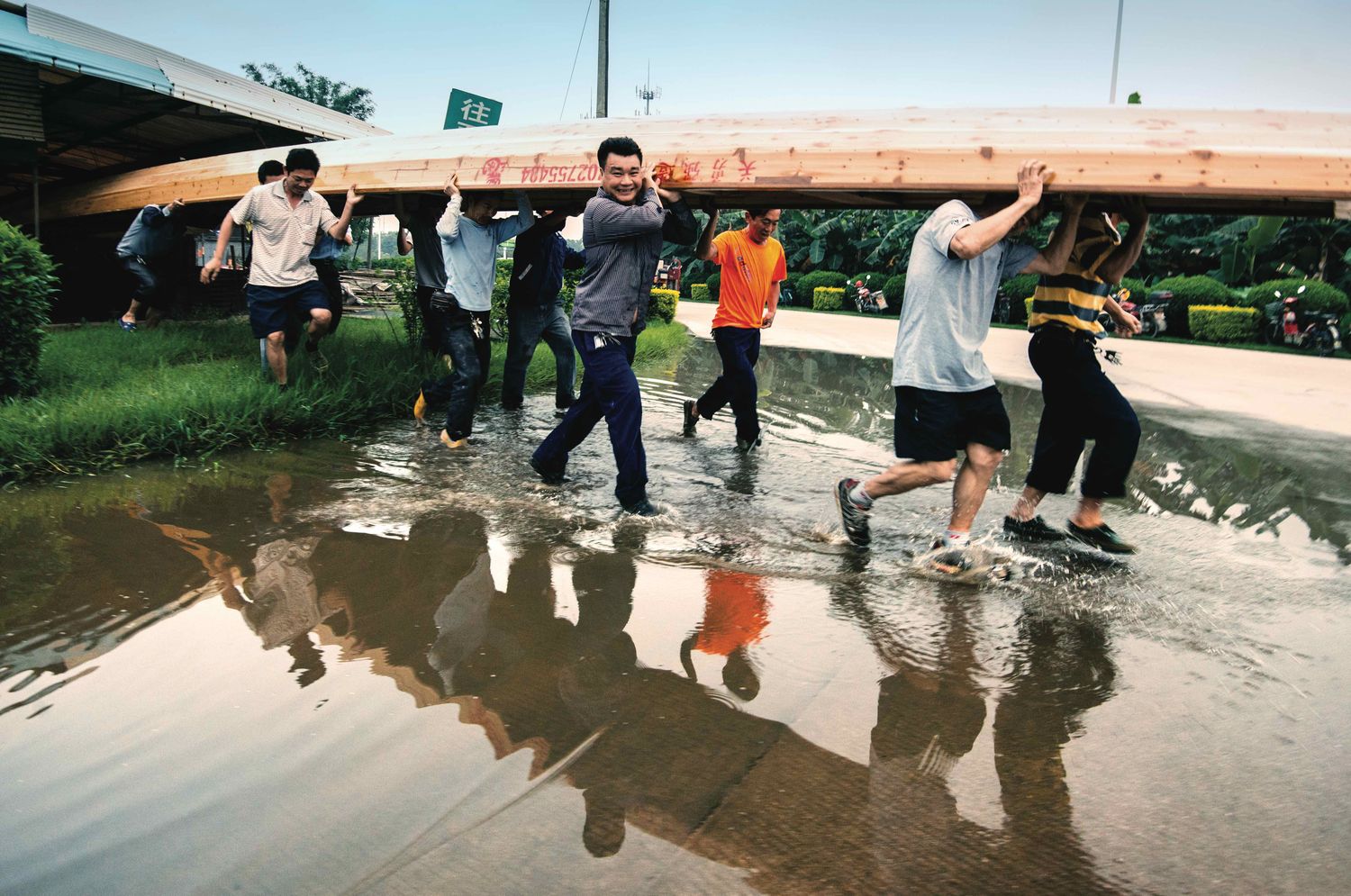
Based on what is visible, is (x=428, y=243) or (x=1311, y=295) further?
(x=1311, y=295)

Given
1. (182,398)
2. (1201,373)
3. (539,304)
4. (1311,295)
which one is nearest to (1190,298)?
(1311,295)

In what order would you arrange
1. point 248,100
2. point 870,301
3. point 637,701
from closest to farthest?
1. point 637,701
2. point 248,100
3. point 870,301

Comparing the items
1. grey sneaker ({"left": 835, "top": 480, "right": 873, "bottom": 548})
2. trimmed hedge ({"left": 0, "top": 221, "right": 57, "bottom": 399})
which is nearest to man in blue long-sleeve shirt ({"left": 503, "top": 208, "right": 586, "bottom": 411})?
trimmed hedge ({"left": 0, "top": 221, "right": 57, "bottom": 399})

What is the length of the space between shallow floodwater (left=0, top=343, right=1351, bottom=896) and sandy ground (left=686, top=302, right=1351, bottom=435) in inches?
213

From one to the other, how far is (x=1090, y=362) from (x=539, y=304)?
427 centimetres

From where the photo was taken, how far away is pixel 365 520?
15.8ft

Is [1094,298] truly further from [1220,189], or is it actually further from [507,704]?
[507,704]

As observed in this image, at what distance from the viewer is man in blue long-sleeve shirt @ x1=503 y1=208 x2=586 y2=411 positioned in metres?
7.37

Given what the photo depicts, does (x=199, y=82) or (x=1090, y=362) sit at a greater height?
(x=199, y=82)

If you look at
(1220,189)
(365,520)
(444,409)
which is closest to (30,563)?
(365,520)

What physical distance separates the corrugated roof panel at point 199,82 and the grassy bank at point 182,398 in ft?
9.23

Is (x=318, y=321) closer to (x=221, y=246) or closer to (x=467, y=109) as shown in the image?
(x=221, y=246)

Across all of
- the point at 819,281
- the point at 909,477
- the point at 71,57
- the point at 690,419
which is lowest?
the point at 690,419

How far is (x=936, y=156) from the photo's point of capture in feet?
14.8
